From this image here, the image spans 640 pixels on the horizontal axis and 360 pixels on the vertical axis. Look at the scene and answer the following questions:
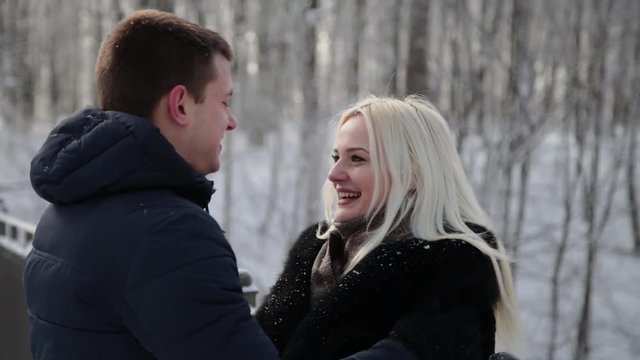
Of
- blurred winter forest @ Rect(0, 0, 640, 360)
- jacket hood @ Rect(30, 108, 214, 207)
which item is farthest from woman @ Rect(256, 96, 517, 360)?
blurred winter forest @ Rect(0, 0, 640, 360)

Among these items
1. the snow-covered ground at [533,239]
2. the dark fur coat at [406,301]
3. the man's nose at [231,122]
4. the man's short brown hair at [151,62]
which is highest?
the man's short brown hair at [151,62]

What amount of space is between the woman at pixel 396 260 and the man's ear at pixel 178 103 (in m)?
0.74

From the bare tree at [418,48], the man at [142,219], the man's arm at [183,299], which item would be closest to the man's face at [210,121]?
the man at [142,219]

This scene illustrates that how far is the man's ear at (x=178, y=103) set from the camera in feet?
5.30

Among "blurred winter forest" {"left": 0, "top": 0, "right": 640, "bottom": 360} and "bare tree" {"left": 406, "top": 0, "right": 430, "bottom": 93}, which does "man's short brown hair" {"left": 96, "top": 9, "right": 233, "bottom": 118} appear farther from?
"bare tree" {"left": 406, "top": 0, "right": 430, "bottom": 93}

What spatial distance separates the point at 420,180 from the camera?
2.25 m

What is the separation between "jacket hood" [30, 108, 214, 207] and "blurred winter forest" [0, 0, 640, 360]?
328 inches

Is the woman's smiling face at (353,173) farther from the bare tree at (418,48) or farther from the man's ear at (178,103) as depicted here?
the bare tree at (418,48)

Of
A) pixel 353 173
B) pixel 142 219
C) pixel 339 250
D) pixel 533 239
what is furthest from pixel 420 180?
pixel 533 239

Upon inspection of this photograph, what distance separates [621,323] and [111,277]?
1344 cm

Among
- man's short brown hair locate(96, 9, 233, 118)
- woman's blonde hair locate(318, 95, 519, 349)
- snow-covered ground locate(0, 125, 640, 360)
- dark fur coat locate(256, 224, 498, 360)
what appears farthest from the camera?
snow-covered ground locate(0, 125, 640, 360)

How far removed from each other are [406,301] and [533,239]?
10562mm

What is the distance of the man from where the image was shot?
1444 mm

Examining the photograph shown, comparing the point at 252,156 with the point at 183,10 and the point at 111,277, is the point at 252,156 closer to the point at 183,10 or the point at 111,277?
the point at 183,10
